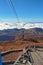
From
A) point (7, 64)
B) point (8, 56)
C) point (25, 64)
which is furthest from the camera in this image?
point (8, 56)

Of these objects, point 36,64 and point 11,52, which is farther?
point 11,52

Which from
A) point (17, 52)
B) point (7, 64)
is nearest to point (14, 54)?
point (17, 52)

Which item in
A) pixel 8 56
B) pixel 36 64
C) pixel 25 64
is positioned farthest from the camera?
pixel 8 56

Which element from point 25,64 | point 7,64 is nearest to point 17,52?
point 7,64

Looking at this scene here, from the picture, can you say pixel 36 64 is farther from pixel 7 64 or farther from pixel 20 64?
pixel 7 64

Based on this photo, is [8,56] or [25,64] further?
[8,56]

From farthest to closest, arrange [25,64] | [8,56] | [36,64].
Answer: [8,56]
[25,64]
[36,64]

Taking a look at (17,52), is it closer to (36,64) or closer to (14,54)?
(14,54)
